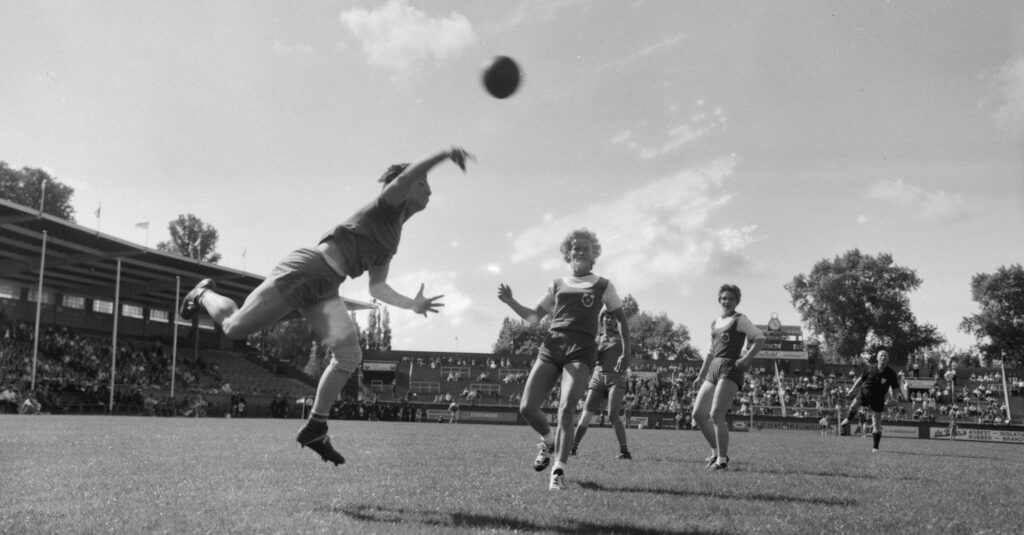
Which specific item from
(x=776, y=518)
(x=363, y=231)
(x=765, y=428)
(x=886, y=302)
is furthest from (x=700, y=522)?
(x=886, y=302)

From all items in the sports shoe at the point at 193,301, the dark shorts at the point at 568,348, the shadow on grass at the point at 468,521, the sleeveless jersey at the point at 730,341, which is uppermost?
the sports shoe at the point at 193,301

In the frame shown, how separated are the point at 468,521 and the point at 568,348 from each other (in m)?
2.68

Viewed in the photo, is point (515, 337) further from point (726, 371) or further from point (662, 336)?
point (726, 371)

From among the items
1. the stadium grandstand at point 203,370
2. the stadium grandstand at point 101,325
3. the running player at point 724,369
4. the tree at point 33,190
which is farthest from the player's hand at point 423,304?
the tree at point 33,190

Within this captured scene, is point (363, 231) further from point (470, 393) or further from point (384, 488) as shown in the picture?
point (470, 393)

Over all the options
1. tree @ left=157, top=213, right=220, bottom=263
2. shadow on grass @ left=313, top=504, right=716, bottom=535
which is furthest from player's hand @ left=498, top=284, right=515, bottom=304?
tree @ left=157, top=213, right=220, bottom=263

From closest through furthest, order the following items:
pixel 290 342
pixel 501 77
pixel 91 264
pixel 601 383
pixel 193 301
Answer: pixel 193 301
pixel 501 77
pixel 601 383
pixel 91 264
pixel 290 342

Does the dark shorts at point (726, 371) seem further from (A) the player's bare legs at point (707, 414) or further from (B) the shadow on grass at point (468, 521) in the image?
(B) the shadow on grass at point (468, 521)

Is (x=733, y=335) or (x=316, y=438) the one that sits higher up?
(x=733, y=335)

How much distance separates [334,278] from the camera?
5.92 meters

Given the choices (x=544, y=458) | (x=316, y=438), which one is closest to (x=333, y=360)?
(x=316, y=438)

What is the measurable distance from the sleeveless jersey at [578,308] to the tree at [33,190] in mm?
63747

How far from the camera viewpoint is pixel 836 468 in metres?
10.2

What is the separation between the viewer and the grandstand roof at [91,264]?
136ft
